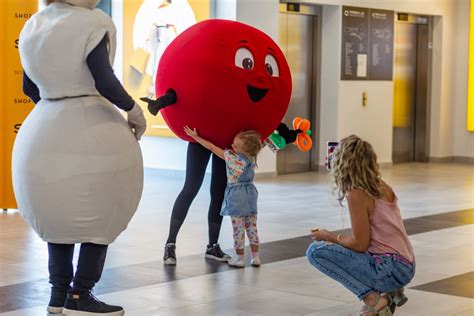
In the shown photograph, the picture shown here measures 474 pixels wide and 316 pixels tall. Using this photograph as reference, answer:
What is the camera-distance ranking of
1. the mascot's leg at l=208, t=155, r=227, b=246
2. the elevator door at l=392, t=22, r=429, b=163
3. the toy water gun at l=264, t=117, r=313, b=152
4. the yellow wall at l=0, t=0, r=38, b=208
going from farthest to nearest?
the elevator door at l=392, t=22, r=429, b=163 < the yellow wall at l=0, t=0, r=38, b=208 < the toy water gun at l=264, t=117, r=313, b=152 < the mascot's leg at l=208, t=155, r=227, b=246

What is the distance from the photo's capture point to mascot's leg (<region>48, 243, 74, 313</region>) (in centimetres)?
A: 505

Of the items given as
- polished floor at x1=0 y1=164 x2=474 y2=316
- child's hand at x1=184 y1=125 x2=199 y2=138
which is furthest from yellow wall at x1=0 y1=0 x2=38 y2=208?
child's hand at x1=184 y1=125 x2=199 y2=138

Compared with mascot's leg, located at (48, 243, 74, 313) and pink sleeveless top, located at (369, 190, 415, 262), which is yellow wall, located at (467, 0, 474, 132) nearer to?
pink sleeveless top, located at (369, 190, 415, 262)

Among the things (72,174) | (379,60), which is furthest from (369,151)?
(379,60)

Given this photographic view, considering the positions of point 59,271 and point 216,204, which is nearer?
point 59,271

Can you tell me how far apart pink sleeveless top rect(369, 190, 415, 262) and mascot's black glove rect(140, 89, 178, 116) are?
183cm

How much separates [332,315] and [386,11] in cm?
1036

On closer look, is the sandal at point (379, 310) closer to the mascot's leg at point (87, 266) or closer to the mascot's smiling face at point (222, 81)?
the mascot's leg at point (87, 266)

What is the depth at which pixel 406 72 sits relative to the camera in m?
16.3

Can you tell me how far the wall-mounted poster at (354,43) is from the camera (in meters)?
14.4

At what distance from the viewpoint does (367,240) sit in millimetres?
5086

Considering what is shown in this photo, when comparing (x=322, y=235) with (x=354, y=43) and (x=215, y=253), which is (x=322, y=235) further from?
(x=354, y=43)

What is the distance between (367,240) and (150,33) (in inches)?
338

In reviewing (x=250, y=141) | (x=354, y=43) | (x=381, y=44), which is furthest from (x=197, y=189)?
(x=381, y=44)
